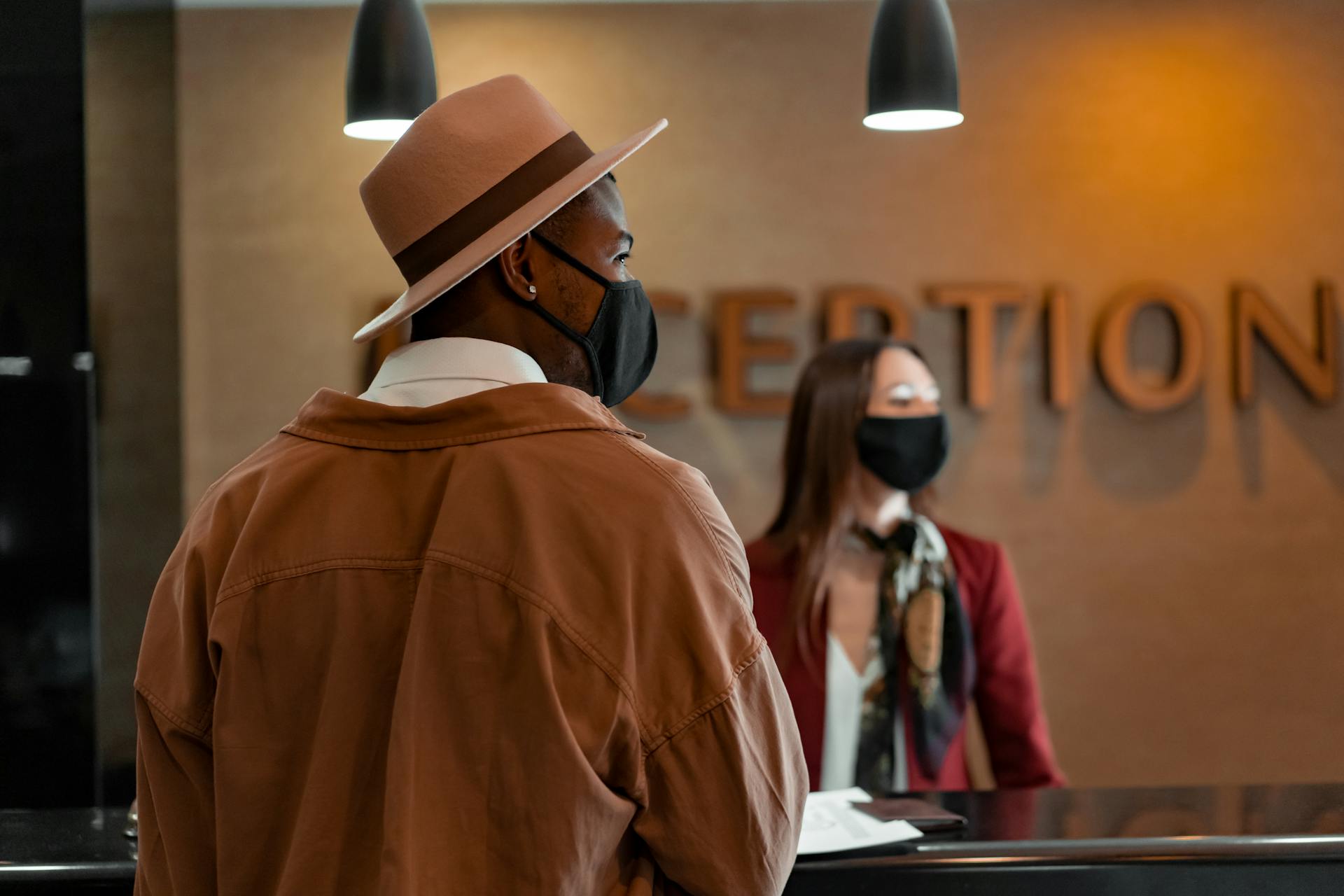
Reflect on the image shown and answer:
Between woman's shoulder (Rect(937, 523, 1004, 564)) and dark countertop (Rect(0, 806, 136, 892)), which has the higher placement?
woman's shoulder (Rect(937, 523, 1004, 564))

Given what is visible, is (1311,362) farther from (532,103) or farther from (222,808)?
(222,808)

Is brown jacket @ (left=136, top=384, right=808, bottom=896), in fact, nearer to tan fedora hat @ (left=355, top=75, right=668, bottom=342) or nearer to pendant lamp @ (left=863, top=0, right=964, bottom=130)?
tan fedora hat @ (left=355, top=75, right=668, bottom=342)

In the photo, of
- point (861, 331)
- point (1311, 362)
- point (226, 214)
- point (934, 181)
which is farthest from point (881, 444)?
point (226, 214)

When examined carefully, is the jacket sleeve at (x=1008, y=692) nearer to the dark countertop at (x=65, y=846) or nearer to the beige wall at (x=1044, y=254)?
the beige wall at (x=1044, y=254)

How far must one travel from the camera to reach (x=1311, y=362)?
400 centimetres

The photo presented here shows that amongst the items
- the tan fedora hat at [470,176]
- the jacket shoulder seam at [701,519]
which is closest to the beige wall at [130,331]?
the tan fedora hat at [470,176]

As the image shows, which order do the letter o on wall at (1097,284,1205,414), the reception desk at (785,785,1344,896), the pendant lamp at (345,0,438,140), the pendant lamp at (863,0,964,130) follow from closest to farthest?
the reception desk at (785,785,1344,896)
the pendant lamp at (863,0,964,130)
the pendant lamp at (345,0,438,140)
the letter o on wall at (1097,284,1205,414)

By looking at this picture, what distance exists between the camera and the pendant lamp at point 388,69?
2369mm

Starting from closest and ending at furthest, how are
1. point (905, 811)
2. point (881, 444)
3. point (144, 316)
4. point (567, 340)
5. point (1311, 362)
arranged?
point (567, 340), point (905, 811), point (881, 444), point (144, 316), point (1311, 362)

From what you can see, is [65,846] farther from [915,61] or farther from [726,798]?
[915,61]

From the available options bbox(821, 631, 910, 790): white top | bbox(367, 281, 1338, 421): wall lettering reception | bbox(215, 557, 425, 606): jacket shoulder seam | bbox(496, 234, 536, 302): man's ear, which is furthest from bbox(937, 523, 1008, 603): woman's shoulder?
bbox(215, 557, 425, 606): jacket shoulder seam

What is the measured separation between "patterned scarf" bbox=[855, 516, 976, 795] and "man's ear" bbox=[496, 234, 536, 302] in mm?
1612

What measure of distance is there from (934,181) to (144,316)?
2.41 m

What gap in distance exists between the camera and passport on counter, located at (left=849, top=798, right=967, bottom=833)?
1.77m
